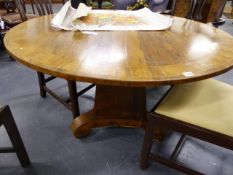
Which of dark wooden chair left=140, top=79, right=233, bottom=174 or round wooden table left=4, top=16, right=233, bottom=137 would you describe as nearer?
round wooden table left=4, top=16, right=233, bottom=137

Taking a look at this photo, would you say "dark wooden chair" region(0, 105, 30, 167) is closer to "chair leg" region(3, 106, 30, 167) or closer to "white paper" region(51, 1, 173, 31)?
"chair leg" region(3, 106, 30, 167)

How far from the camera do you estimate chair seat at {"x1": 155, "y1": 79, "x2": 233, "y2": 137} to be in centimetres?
95

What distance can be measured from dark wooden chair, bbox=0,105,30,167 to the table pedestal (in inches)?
14.5

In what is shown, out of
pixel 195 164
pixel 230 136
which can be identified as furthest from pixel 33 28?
pixel 195 164

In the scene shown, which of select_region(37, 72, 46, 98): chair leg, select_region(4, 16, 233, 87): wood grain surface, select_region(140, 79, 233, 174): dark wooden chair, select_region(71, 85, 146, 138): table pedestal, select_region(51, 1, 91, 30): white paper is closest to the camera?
select_region(4, 16, 233, 87): wood grain surface

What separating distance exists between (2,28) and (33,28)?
1793mm

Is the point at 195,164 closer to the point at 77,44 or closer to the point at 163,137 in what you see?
the point at 163,137

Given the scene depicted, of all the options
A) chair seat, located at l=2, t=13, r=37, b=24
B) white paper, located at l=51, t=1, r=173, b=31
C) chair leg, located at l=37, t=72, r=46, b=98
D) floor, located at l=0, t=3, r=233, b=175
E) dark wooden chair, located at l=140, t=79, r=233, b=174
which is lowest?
floor, located at l=0, t=3, r=233, b=175

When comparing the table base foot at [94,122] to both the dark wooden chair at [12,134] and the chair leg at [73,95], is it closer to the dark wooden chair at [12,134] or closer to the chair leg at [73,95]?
the chair leg at [73,95]

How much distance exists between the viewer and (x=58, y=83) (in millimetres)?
2197

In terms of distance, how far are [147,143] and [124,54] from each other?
20.8 inches

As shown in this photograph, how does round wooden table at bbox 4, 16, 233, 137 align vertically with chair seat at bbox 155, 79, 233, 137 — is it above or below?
above

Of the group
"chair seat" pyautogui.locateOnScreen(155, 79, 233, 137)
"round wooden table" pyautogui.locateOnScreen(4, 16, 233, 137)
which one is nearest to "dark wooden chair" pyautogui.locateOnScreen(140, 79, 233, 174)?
"chair seat" pyautogui.locateOnScreen(155, 79, 233, 137)

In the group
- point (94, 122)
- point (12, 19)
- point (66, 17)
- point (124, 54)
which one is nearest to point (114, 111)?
point (94, 122)
